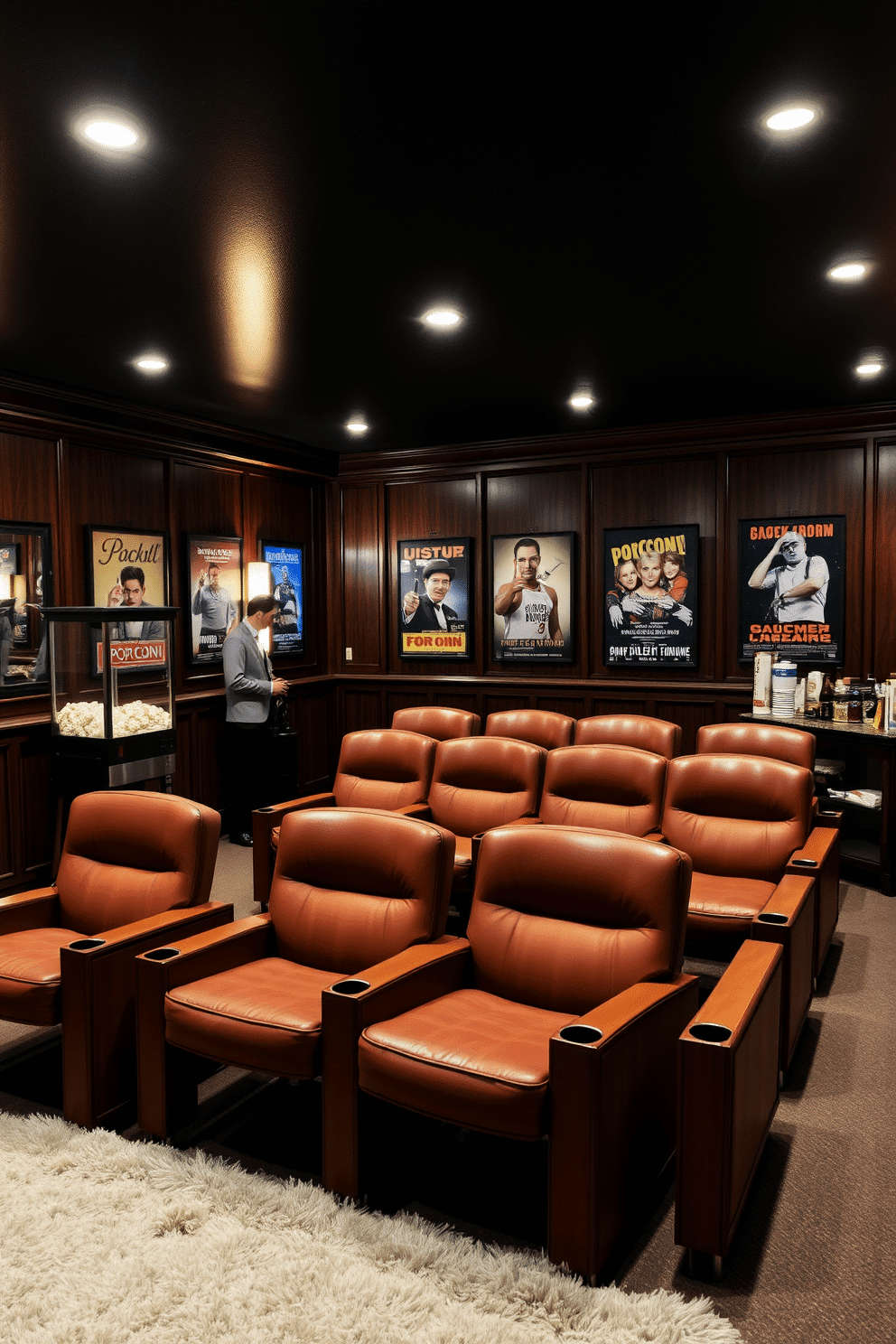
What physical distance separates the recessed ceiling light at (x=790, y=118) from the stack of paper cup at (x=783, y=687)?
12.5 feet

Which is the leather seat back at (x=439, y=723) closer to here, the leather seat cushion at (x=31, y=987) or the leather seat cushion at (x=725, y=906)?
the leather seat cushion at (x=725, y=906)

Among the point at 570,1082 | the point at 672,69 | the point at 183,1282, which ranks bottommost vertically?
the point at 183,1282

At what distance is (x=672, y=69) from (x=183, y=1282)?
10.2ft

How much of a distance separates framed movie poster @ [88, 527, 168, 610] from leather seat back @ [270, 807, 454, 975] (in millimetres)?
2903

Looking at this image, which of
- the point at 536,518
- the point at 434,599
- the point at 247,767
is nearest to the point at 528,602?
the point at 536,518

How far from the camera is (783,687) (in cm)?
591

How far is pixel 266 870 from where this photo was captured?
460cm

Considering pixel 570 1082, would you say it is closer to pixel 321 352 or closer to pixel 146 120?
pixel 146 120

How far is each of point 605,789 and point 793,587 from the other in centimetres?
288

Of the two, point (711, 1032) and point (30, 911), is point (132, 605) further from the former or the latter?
point (711, 1032)

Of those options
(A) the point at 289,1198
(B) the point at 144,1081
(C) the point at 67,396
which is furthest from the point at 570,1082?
(C) the point at 67,396

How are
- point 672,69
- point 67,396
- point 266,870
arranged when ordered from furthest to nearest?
point 67,396 → point 266,870 → point 672,69

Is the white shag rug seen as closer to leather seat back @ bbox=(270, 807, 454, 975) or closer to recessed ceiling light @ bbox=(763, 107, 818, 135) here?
leather seat back @ bbox=(270, 807, 454, 975)

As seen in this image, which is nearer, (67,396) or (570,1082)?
(570,1082)
